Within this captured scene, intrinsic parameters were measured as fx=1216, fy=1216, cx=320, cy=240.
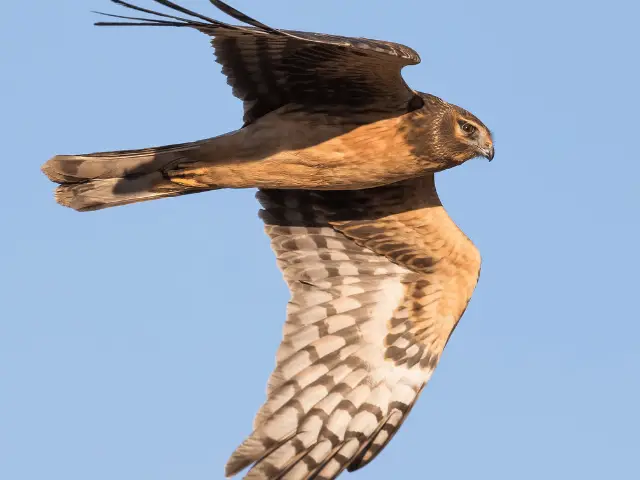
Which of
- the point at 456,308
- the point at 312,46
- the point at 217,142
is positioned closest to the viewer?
the point at 312,46

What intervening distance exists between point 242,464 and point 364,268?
2298mm

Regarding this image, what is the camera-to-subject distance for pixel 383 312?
997 cm

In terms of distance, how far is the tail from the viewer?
29.3ft

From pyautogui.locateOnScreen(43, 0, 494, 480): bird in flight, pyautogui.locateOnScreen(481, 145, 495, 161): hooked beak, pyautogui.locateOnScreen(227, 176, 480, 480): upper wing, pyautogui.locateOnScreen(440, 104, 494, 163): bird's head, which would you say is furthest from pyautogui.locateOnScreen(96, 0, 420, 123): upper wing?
pyautogui.locateOnScreen(227, 176, 480, 480): upper wing

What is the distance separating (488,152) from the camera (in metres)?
9.27

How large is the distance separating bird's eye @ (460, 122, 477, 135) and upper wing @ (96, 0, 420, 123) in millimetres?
511

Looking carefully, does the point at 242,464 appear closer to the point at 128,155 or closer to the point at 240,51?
the point at 128,155

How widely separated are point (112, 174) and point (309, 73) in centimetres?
163

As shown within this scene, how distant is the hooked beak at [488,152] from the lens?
9258 mm

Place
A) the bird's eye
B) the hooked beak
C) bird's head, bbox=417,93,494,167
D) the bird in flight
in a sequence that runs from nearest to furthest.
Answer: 1. the bird in flight
2. bird's head, bbox=417,93,494,167
3. the bird's eye
4. the hooked beak

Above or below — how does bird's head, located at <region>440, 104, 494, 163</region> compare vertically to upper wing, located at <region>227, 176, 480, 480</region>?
above

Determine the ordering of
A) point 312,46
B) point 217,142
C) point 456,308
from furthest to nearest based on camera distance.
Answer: point 456,308, point 217,142, point 312,46

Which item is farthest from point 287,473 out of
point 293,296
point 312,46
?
point 312,46

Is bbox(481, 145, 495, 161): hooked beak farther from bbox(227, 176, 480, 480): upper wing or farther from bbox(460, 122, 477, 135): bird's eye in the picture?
bbox(227, 176, 480, 480): upper wing
